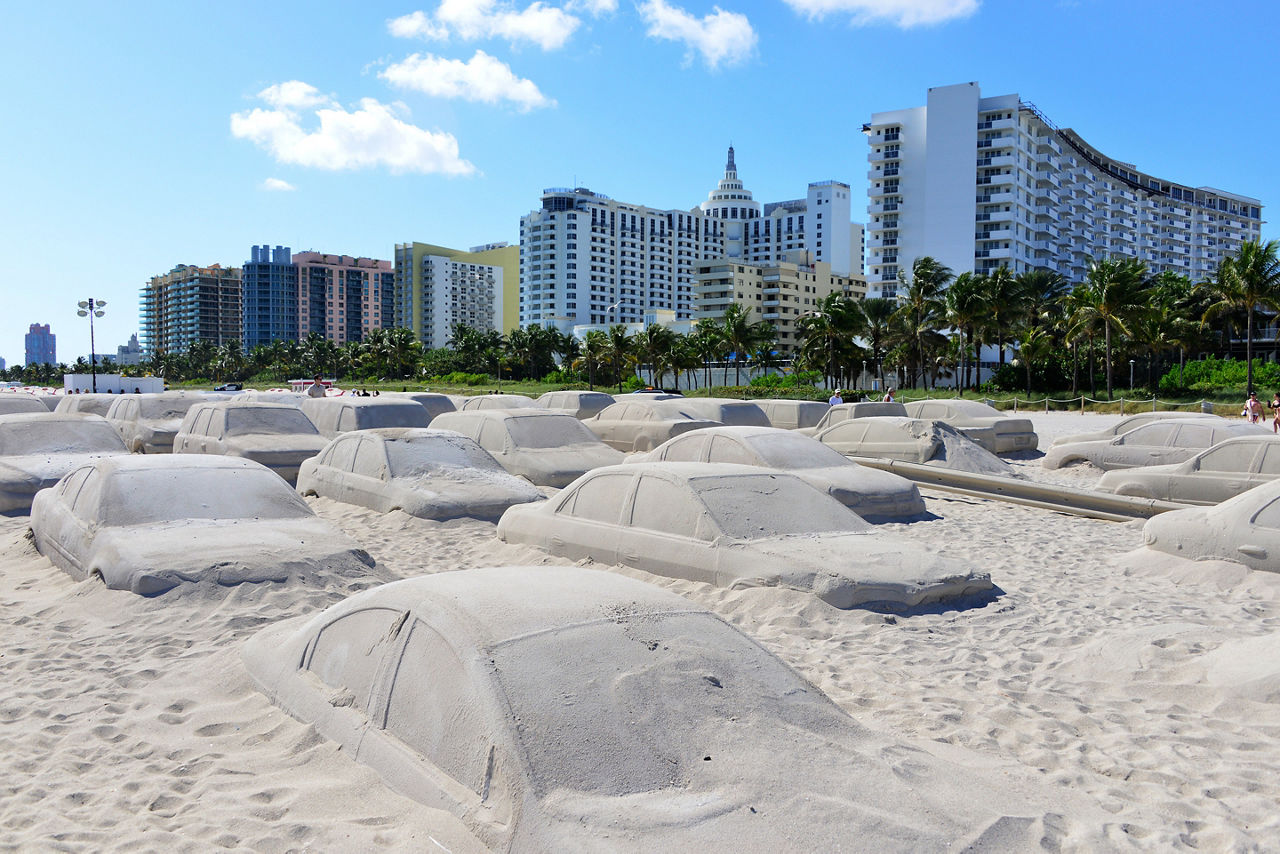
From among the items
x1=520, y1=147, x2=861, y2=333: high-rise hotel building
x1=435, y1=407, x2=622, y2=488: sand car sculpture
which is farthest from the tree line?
x1=520, y1=147, x2=861, y2=333: high-rise hotel building

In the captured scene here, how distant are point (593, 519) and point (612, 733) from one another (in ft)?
16.6

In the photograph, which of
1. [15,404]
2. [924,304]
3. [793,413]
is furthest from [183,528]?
[924,304]

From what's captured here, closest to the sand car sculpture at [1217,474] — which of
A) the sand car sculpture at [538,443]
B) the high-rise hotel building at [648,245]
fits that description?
the sand car sculpture at [538,443]

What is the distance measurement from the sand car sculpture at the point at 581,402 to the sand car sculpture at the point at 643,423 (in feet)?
11.4

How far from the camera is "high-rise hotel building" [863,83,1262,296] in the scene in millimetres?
97562

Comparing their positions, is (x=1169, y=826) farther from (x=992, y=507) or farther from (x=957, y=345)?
(x=957, y=345)

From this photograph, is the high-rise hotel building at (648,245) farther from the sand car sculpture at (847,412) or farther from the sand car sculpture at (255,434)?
the sand car sculpture at (255,434)

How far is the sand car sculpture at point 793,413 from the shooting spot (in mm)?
Result: 19609

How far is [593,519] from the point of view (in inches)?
329

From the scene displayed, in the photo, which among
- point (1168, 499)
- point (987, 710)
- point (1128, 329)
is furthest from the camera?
point (1128, 329)

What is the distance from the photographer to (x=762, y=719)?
3625mm

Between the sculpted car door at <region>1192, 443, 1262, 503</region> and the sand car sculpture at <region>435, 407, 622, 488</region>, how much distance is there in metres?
7.58

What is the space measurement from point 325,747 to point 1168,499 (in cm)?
1159

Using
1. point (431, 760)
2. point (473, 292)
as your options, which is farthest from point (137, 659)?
point (473, 292)
